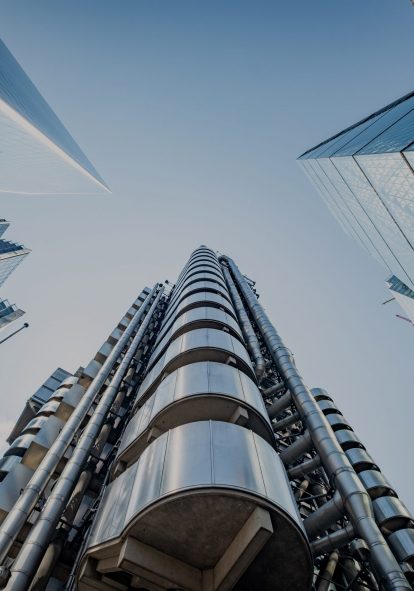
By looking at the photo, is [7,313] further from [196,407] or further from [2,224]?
[196,407]

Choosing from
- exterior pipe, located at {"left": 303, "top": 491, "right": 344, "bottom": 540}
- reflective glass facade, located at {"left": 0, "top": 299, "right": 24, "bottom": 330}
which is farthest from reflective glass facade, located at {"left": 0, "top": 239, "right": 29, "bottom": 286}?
exterior pipe, located at {"left": 303, "top": 491, "right": 344, "bottom": 540}

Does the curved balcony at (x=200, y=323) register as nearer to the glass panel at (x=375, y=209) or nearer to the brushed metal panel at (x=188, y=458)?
the brushed metal panel at (x=188, y=458)

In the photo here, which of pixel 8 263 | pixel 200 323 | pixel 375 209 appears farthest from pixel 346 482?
pixel 8 263

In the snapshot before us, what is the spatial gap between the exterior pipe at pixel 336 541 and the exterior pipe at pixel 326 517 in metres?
0.47

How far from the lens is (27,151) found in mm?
54719

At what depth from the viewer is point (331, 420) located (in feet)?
58.3

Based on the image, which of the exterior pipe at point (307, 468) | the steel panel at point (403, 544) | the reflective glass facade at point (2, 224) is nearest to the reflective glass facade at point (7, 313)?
the reflective glass facade at point (2, 224)

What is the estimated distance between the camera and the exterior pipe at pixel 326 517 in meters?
11.2

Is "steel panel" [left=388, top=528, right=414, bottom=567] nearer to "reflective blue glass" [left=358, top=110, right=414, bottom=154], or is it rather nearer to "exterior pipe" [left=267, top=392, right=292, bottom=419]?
"exterior pipe" [left=267, top=392, right=292, bottom=419]

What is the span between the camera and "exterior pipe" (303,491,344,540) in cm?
1124

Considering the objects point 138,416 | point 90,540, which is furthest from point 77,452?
point 90,540

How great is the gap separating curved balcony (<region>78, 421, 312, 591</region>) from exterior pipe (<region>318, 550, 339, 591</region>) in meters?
3.88

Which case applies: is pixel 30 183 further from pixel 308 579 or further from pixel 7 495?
pixel 308 579

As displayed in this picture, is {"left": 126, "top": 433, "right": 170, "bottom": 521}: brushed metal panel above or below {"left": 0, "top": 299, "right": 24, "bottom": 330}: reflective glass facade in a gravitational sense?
below
